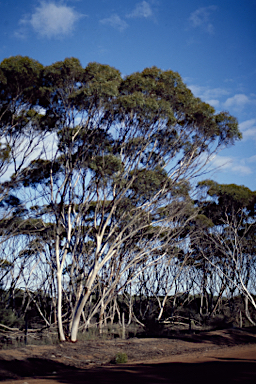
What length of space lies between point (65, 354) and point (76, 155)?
7708 mm

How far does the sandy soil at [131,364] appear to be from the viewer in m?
6.72

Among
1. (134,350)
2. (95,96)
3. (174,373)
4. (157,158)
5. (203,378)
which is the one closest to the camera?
(203,378)

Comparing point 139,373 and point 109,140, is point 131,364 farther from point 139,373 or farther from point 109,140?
point 109,140

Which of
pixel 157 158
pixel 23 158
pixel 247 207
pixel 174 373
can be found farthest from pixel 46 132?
pixel 247 207

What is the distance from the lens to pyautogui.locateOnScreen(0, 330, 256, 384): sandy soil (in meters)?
6.72

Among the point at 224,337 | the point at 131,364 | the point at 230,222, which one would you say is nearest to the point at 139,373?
the point at 131,364

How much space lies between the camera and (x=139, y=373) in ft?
24.4

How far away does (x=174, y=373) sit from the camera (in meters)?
7.23

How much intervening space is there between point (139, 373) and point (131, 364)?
184 centimetres

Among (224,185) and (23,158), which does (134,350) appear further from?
(224,185)

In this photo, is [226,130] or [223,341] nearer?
[223,341]

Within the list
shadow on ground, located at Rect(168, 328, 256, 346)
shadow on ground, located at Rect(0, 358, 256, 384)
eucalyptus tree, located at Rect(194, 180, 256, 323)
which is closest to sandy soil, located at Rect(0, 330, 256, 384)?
shadow on ground, located at Rect(0, 358, 256, 384)

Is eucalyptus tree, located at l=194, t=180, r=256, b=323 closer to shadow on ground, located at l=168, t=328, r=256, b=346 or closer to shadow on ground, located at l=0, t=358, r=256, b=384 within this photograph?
shadow on ground, located at l=168, t=328, r=256, b=346

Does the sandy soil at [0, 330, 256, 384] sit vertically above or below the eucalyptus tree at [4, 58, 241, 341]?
below
